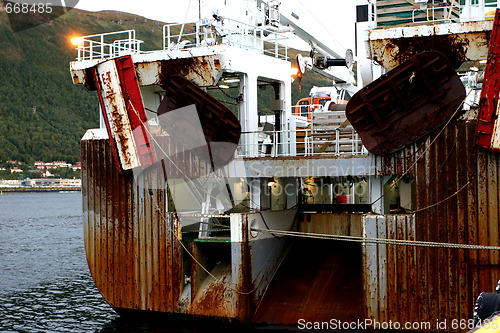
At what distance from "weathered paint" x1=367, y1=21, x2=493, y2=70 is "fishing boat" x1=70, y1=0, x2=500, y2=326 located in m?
0.04

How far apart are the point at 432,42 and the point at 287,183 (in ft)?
28.0

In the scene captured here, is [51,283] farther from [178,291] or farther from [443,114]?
[443,114]

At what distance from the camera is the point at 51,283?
29859 mm

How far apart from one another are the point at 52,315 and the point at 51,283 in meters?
7.86

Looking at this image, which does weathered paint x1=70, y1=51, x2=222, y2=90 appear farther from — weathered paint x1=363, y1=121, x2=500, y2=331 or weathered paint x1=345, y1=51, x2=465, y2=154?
weathered paint x1=363, y1=121, x2=500, y2=331

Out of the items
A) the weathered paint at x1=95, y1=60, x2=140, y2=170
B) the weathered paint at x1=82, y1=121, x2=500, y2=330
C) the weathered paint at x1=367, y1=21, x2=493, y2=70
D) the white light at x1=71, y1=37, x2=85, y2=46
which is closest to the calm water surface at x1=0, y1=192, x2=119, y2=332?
the weathered paint at x1=82, y1=121, x2=500, y2=330

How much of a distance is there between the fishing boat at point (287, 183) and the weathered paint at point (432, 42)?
1.5 inches

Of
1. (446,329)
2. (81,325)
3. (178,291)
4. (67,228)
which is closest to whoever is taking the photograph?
(446,329)

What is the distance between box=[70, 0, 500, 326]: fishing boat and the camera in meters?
15.5

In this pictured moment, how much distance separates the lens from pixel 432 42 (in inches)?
625

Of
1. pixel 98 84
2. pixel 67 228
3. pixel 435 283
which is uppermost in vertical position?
pixel 98 84

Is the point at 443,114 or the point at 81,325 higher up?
the point at 443,114

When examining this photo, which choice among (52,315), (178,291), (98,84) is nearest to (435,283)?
(178,291)
